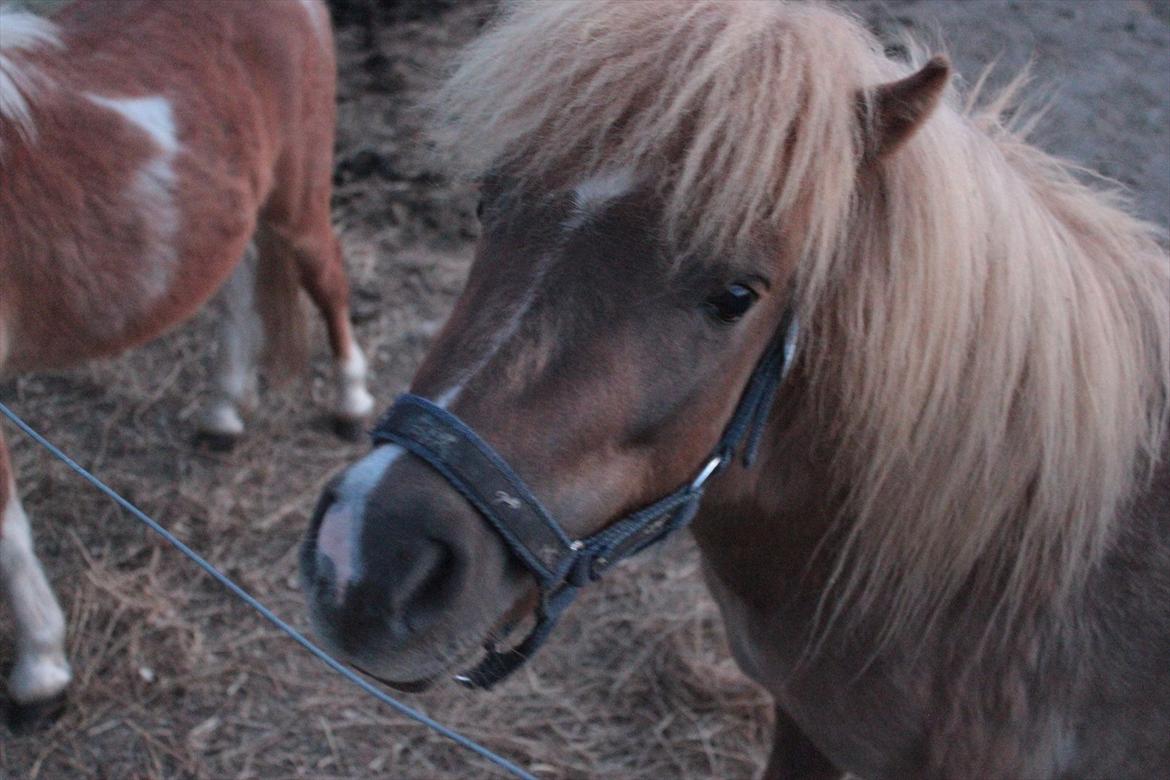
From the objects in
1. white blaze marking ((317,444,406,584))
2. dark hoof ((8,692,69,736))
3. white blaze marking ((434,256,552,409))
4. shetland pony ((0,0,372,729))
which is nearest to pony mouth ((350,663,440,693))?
white blaze marking ((317,444,406,584))

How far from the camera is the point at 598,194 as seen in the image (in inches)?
45.8

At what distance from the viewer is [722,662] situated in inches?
107

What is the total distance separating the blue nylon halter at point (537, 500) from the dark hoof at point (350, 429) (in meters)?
2.22

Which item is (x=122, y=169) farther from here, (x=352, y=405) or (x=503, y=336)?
(x=503, y=336)

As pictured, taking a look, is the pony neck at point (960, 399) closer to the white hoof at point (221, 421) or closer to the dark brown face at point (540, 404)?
the dark brown face at point (540, 404)

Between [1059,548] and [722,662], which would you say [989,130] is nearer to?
[1059,548]

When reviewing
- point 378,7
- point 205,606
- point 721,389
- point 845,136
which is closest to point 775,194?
point 845,136

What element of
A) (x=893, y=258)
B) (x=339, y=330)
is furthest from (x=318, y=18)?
(x=893, y=258)

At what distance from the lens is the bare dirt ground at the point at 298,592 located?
2.47m

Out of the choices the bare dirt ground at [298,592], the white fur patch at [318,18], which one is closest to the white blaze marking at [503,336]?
the bare dirt ground at [298,592]

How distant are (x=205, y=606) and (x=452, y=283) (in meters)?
1.64

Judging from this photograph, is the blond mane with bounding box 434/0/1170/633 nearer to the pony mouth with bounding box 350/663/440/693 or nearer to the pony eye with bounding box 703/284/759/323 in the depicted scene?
the pony eye with bounding box 703/284/759/323

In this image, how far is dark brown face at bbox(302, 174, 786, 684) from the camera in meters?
1.06

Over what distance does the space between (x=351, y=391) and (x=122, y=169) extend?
3.77ft
